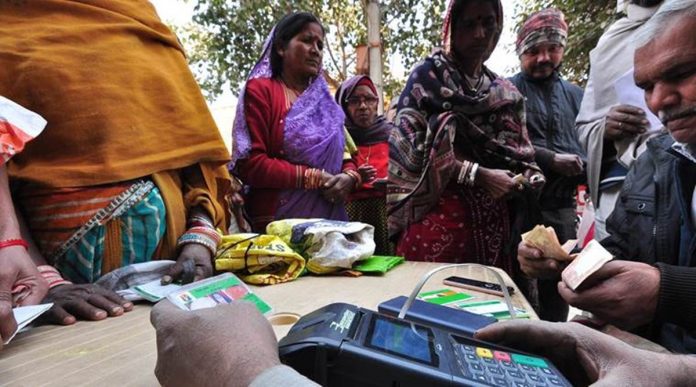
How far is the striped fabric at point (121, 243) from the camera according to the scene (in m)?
1.07

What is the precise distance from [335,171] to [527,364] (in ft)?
6.02

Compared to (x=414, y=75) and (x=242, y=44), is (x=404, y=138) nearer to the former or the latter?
(x=414, y=75)

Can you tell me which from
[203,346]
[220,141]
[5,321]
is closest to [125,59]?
[220,141]

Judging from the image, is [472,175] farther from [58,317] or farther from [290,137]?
[58,317]

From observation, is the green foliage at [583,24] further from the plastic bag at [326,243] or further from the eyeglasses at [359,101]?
the plastic bag at [326,243]

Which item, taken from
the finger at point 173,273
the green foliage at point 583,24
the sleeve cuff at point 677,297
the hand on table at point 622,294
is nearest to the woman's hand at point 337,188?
the finger at point 173,273

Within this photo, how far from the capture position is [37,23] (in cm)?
113

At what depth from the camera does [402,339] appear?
1.67 ft

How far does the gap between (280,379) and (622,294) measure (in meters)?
0.94

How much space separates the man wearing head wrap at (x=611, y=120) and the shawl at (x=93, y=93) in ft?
5.21

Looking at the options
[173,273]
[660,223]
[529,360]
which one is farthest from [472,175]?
[529,360]

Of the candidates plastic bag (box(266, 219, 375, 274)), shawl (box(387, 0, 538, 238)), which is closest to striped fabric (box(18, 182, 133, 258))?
plastic bag (box(266, 219, 375, 274))

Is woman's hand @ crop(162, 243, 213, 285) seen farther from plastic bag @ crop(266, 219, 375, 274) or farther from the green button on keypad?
the green button on keypad

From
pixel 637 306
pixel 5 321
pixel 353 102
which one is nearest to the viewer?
pixel 5 321
